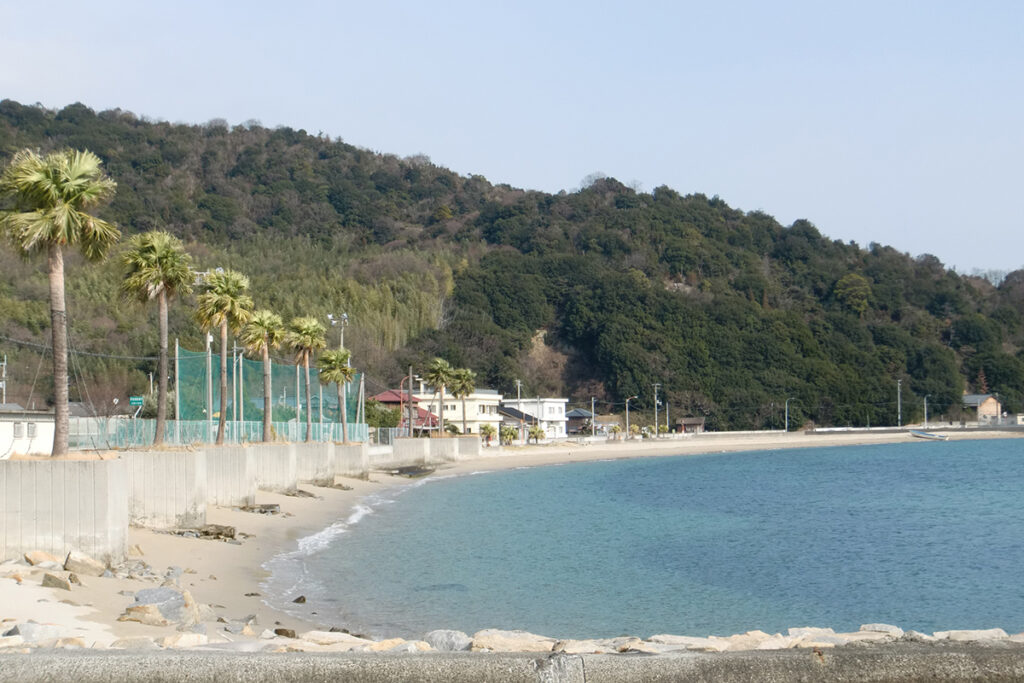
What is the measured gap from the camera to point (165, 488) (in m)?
24.2

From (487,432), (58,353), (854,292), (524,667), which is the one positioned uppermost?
(854,292)

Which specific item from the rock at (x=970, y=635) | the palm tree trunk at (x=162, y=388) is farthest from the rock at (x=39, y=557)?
the rock at (x=970, y=635)

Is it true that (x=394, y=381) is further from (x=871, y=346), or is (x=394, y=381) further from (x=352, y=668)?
(x=352, y=668)

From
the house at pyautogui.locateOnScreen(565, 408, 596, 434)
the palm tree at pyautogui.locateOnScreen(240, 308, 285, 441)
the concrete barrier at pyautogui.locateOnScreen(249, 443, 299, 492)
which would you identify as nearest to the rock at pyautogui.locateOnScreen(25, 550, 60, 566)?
the concrete barrier at pyautogui.locateOnScreen(249, 443, 299, 492)

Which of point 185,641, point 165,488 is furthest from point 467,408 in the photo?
point 185,641

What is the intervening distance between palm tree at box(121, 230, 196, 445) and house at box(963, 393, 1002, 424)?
152212mm

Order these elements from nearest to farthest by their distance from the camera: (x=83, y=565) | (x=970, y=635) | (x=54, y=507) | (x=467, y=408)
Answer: (x=970, y=635) < (x=83, y=565) < (x=54, y=507) < (x=467, y=408)

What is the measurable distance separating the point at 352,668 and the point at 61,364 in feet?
49.2

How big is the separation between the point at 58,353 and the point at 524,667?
1557 centimetres

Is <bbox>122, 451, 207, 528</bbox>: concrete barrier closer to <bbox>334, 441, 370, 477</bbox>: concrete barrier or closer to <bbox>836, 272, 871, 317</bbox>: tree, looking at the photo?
<bbox>334, 441, 370, 477</bbox>: concrete barrier

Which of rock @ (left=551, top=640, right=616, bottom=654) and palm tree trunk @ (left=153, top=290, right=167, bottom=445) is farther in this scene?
palm tree trunk @ (left=153, top=290, right=167, bottom=445)

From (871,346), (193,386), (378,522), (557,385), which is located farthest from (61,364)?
(871,346)

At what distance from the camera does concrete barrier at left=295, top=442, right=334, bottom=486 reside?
44.0 m

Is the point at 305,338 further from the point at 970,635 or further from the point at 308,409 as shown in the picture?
the point at 970,635
